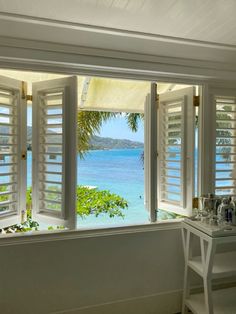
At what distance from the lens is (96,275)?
180cm

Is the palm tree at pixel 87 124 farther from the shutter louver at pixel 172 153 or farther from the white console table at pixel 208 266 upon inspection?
the white console table at pixel 208 266

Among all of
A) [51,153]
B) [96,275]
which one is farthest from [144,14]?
[96,275]

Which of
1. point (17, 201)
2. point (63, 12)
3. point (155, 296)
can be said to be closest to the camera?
point (63, 12)

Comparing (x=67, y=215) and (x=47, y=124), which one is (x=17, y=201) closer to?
(x=67, y=215)

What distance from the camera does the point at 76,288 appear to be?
1.76 meters

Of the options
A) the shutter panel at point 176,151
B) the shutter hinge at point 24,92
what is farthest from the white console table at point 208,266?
the shutter hinge at point 24,92

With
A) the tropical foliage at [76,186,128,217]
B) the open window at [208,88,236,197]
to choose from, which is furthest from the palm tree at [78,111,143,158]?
the open window at [208,88,236,197]

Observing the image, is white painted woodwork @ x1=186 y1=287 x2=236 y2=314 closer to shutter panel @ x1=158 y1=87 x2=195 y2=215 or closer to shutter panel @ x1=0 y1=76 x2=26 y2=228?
shutter panel @ x1=158 y1=87 x2=195 y2=215

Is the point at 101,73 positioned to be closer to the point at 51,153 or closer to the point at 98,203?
the point at 51,153

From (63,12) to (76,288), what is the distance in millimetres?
1830

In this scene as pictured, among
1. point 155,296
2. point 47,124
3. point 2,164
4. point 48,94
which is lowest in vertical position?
point 155,296

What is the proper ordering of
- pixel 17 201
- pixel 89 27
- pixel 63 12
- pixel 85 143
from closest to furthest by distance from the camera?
pixel 63 12 < pixel 89 27 < pixel 17 201 < pixel 85 143

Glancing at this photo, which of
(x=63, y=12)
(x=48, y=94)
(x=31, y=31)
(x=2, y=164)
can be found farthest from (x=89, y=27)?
(x=2, y=164)

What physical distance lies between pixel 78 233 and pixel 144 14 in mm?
1499
